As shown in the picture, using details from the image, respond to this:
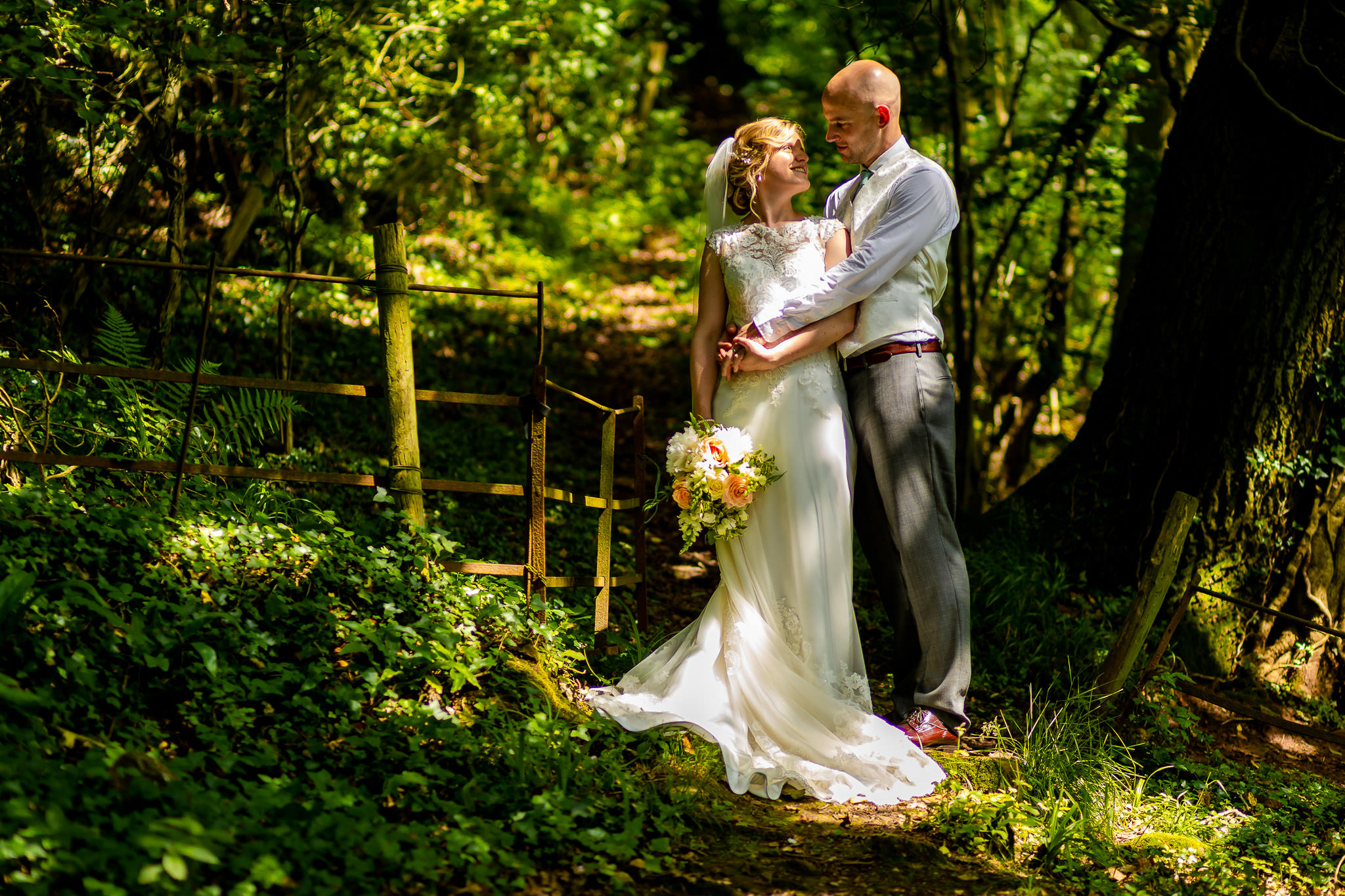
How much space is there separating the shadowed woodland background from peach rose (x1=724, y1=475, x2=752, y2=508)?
845 mm

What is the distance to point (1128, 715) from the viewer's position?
434cm

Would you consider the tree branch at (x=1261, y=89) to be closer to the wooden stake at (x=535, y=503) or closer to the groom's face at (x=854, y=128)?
the groom's face at (x=854, y=128)

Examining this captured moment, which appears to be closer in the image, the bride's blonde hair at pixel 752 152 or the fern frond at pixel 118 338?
the bride's blonde hair at pixel 752 152

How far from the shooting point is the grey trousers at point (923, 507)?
389 cm

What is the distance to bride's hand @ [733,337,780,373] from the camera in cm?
389

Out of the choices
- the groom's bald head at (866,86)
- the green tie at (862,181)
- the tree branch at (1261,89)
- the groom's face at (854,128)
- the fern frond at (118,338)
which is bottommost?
the fern frond at (118,338)

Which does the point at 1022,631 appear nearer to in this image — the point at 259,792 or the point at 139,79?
the point at 259,792

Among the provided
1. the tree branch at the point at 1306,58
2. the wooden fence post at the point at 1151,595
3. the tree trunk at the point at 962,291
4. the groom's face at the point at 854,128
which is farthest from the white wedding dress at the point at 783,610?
the tree trunk at the point at 962,291

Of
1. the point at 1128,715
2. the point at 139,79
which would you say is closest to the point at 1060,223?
the point at 1128,715

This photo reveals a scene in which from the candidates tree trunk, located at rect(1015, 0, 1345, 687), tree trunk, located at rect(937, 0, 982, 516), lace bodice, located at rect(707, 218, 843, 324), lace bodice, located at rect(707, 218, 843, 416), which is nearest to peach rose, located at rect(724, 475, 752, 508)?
lace bodice, located at rect(707, 218, 843, 416)

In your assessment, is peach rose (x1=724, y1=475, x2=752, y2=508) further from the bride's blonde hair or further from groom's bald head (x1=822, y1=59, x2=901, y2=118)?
groom's bald head (x1=822, y1=59, x2=901, y2=118)

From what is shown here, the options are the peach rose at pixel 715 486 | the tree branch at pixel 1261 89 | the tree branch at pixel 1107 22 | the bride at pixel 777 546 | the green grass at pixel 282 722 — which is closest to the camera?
the green grass at pixel 282 722

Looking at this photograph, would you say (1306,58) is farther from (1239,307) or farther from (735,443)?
(735,443)

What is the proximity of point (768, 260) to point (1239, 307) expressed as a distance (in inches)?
103
